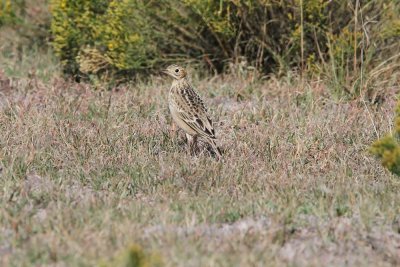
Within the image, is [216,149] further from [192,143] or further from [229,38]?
[229,38]

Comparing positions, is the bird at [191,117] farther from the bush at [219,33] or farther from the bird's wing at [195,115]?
the bush at [219,33]

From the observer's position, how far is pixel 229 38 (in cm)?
1043

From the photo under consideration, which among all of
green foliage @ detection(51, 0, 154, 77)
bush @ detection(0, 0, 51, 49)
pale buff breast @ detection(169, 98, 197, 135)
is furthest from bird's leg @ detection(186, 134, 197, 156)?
bush @ detection(0, 0, 51, 49)

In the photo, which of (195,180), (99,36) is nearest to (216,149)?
(195,180)

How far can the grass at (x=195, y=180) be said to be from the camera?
5.43m

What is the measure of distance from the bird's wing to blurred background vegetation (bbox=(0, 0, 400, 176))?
2082 mm

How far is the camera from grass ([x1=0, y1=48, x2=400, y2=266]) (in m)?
5.43

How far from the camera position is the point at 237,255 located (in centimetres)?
524

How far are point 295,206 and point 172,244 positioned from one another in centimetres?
112

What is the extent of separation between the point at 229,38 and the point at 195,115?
2777mm

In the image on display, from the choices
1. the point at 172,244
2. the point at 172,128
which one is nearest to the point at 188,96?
the point at 172,128

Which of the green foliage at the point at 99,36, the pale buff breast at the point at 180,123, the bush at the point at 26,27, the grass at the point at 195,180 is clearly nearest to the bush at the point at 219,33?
the green foliage at the point at 99,36

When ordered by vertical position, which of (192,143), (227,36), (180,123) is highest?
(227,36)

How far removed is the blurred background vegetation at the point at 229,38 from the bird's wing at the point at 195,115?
2082mm
